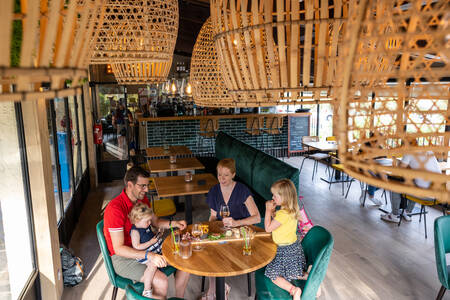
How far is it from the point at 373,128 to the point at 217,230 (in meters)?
2.95

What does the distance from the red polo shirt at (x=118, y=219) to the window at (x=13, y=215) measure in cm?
83

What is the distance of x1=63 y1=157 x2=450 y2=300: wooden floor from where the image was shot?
13.0ft

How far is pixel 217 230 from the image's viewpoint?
337 cm

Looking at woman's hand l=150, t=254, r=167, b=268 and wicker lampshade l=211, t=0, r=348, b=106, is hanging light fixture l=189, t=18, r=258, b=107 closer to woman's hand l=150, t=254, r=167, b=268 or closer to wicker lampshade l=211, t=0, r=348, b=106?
wicker lampshade l=211, t=0, r=348, b=106

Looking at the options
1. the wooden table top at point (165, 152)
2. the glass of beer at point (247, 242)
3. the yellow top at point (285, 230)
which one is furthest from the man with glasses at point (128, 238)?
the wooden table top at point (165, 152)

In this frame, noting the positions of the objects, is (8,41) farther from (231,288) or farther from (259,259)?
(231,288)

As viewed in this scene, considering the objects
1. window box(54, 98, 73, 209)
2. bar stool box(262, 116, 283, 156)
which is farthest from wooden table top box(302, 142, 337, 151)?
window box(54, 98, 73, 209)

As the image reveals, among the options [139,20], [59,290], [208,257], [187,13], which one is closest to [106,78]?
[187,13]

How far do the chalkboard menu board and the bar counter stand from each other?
1.4 inches

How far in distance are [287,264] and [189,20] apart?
8310mm

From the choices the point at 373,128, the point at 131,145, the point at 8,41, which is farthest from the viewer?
the point at 131,145

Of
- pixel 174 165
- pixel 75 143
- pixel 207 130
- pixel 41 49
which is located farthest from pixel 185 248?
pixel 207 130

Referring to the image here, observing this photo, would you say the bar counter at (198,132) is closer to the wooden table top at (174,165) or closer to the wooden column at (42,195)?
the wooden table top at (174,165)

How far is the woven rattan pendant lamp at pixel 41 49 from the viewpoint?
32cm
